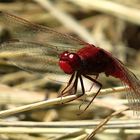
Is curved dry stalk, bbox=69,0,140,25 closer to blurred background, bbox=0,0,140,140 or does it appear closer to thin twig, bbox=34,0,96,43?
blurred background, bbox=0,0,140,140

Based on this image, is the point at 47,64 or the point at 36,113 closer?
the point at 47,64

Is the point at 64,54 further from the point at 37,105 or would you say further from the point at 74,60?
Answer: the point at 37,105

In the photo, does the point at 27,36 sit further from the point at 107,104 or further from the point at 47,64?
the point at 107,104

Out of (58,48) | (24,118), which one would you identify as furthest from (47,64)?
(24,118)

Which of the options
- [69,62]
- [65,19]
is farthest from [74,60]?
[65,19]

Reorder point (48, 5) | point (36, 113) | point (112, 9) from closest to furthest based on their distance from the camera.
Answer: point (36, 113) → point (112, 9) → point (48, 5)

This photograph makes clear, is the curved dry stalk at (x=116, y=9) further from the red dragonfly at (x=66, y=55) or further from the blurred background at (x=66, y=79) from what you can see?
the red dragonfly at (x=66, y=55)

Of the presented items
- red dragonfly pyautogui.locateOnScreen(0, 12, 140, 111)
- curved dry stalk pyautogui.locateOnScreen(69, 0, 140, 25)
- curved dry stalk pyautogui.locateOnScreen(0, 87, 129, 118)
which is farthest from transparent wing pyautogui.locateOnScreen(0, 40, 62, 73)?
curved dry stalk pyautogui.locateOnScreen(69, 0, 140, 25)
